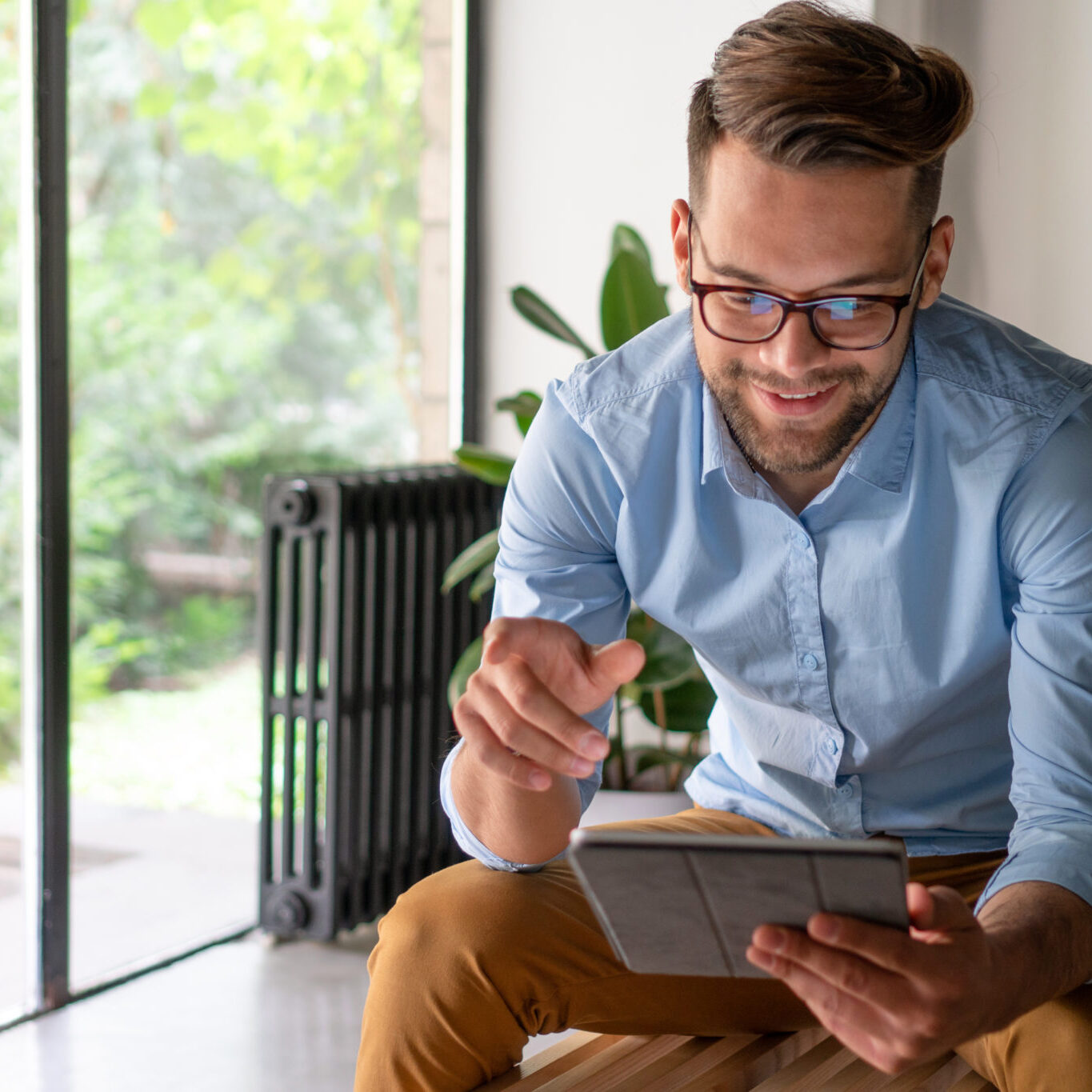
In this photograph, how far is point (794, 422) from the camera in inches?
50.8

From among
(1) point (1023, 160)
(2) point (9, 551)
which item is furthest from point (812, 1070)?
(2) point (9, 551)

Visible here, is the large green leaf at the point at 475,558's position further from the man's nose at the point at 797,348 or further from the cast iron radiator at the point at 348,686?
the man's nose at the point at 797,348

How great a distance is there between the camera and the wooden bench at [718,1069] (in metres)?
1.17

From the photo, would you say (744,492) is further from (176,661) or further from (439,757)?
(176,661)

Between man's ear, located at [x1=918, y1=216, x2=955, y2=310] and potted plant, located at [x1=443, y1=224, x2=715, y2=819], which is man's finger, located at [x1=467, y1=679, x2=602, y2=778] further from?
potted plant, located at [x1=443, y1=224, x2=715, y2=819]

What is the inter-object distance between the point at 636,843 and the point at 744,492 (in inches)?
20.8

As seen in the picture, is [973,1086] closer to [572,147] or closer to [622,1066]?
[622,1066]

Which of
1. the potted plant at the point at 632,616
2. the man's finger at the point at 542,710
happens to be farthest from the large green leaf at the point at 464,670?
the man's finger at the point at 542,710

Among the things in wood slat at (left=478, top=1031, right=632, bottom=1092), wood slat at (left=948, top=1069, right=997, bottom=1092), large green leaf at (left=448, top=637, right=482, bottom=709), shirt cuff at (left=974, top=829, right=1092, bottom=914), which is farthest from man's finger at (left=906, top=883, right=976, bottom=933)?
large green leaf at (left=448, top=637, right=482, bottom=709)

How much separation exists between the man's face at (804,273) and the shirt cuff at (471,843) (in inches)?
17.5

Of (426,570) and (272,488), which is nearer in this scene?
(272,488)

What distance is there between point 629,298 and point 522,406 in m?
0.26

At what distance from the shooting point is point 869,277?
121 cm

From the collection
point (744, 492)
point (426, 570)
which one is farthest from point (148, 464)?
point (744, 492)
